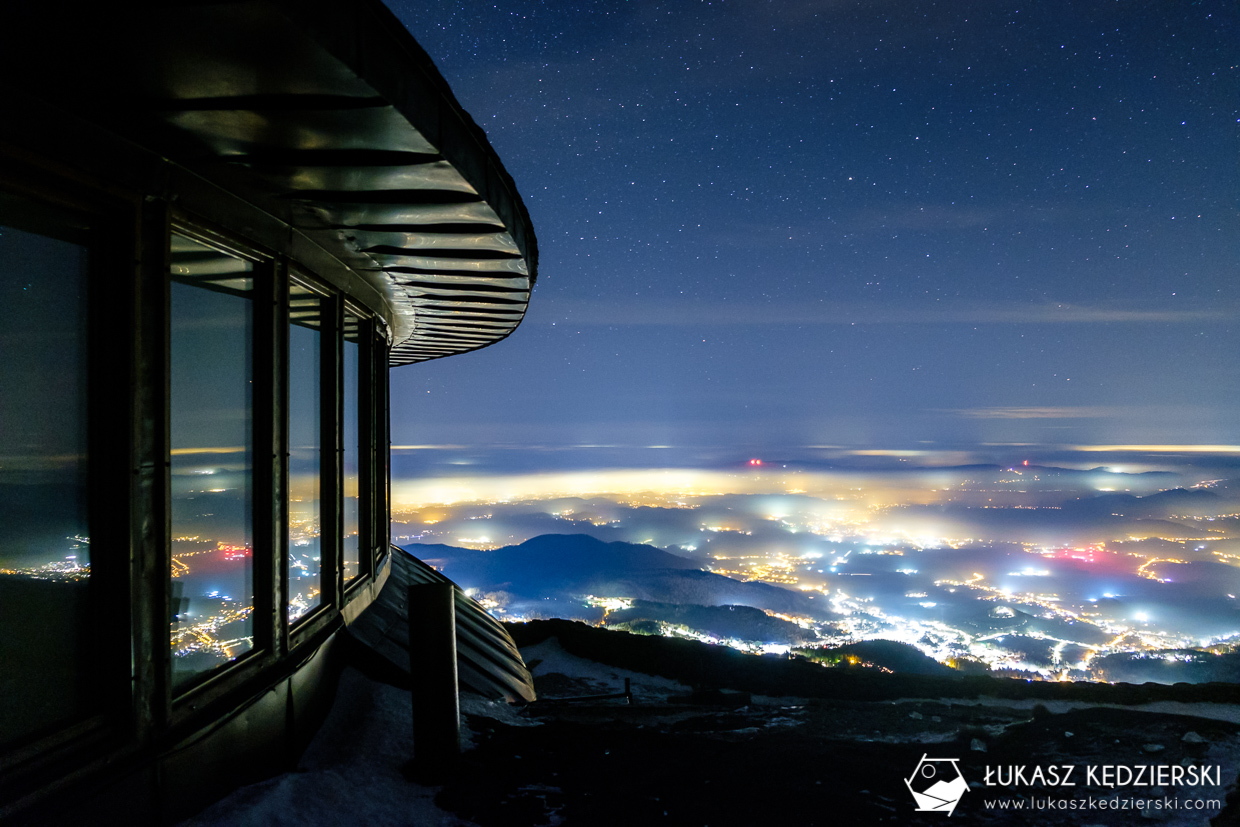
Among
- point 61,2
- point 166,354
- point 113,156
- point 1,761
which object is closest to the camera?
point 61,2

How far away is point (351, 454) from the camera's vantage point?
255 inches

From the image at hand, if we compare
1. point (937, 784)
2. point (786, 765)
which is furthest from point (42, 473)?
point (937, 784)

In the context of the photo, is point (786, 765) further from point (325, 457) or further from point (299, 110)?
point (299, 110)

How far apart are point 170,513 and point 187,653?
0.92m

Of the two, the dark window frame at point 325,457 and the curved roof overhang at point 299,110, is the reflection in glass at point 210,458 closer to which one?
the curved roof overhang at point 299,110

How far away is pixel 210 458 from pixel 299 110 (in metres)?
2.36

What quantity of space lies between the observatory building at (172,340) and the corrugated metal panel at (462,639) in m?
1.21

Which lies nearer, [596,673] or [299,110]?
[299,110]

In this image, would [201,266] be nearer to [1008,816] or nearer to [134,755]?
[134,755]

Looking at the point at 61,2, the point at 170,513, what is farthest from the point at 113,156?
the point at 170,513

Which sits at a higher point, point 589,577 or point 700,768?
point 700,768

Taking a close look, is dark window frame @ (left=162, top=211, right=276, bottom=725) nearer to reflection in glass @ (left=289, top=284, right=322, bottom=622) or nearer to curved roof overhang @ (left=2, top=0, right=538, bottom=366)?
reflection in glass @ (left=289, top=284, right=322, bottom=622)

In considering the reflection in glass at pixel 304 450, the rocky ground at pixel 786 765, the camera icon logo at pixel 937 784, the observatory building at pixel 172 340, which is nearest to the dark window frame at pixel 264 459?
the observatory building at pixel 172 340

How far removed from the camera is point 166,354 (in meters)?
3.29
